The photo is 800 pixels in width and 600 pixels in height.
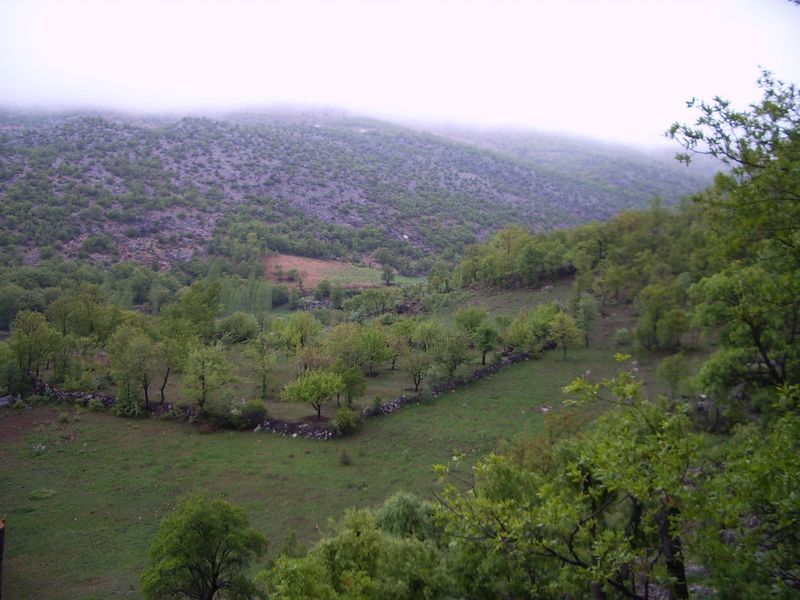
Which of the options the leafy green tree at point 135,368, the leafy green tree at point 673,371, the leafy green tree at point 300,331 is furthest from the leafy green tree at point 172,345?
the leafy green tree at point 673,371

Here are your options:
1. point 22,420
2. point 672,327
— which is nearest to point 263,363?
point 22,420

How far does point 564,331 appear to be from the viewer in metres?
43.2

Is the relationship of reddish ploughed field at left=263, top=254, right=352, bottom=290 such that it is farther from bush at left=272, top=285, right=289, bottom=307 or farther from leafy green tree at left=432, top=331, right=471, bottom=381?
leafy green tree at left=432, top=331, right=471, bottom=381

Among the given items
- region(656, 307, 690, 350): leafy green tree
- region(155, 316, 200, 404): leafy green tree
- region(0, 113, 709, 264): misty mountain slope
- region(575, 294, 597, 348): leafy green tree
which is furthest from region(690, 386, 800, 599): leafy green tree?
region(0, 113, 709, 264): misty mountain slope

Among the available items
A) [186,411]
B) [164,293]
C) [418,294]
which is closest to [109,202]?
[164,293]

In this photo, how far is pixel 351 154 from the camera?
171m

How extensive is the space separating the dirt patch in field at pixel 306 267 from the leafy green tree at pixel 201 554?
2800 inches

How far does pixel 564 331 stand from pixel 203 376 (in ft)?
93.9

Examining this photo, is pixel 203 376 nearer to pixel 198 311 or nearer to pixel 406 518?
pixel 198 311

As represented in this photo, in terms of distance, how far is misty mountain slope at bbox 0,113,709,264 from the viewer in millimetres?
96938

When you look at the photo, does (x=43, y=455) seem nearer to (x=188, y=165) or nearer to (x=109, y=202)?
(x=109, y=202)

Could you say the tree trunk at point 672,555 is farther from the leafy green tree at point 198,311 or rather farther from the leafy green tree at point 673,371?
the leafy green tree at point 198,311

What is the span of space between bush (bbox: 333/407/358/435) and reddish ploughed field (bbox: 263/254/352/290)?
183ft

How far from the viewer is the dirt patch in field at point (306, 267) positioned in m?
91.2
